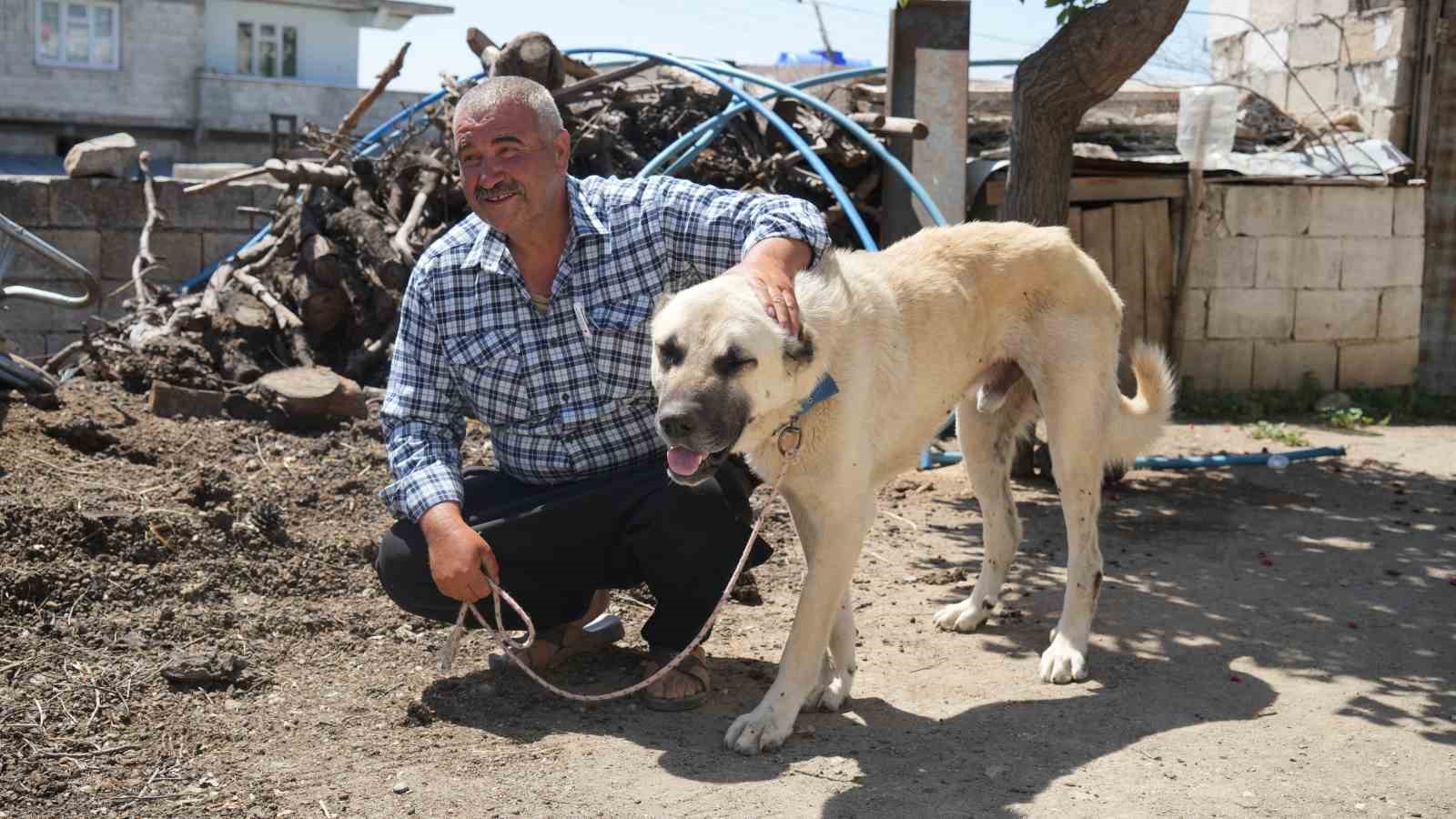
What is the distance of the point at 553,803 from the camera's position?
3.12 meters

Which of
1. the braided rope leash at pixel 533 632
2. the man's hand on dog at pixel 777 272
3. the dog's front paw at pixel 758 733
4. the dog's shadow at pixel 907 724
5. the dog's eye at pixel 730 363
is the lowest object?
the dog's shadow at pixel 907 724

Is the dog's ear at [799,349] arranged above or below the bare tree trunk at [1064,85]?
below

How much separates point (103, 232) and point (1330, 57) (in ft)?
30.7

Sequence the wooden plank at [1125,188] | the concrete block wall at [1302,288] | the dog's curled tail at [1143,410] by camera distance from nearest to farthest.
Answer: the dog's curled tail at [1143,410], the wooden plank at [1125,188], the concrete block wall at [1302,288]

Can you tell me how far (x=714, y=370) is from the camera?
10.4 feet

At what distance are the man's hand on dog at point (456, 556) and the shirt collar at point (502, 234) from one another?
76 cm

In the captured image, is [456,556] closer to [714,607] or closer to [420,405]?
[420,405]

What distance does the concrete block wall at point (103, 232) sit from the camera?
9.28 meters

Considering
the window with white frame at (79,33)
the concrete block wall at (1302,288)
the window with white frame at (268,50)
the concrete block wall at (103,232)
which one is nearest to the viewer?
the concrete block wall at (1302,288)

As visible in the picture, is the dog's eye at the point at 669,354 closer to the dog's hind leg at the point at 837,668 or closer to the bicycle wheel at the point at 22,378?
→ the dog's hind leg at the point at 837,668

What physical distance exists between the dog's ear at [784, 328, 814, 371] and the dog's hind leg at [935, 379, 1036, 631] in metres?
1.45

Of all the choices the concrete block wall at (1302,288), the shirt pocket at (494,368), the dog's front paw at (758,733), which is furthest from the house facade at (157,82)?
the dog's front paw at (758,733)

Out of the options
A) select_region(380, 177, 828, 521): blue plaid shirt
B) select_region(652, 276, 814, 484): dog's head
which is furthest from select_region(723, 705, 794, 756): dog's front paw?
select_region(380, 177, 828, 521): blue plaid shirt

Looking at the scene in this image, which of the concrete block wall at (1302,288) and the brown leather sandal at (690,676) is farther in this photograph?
the concrete block wall at (1302,288)
